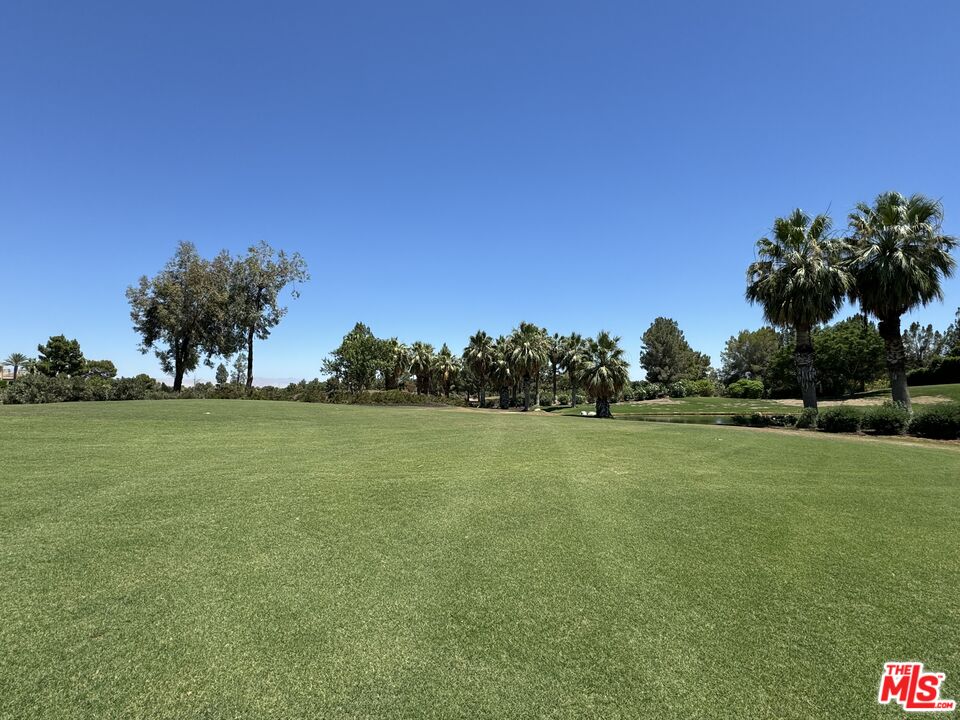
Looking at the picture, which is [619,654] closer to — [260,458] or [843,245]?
[260,458]

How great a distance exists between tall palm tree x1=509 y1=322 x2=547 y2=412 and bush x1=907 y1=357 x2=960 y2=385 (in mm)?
39644

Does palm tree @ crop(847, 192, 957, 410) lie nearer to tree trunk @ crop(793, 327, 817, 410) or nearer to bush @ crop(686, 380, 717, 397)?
tree trunk @ crop(793, 327, 817, 410)

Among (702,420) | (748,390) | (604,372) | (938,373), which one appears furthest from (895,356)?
(748,390)

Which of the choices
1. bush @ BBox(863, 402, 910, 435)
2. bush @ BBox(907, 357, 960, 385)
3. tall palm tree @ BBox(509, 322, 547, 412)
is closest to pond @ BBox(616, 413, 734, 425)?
bush @ BBox(863, 402, 910, 435)

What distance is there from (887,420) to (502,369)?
110ft

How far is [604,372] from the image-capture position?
3566 centimetres

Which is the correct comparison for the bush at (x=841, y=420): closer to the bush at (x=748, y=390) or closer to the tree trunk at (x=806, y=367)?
the tree trunk at (x=806, y=367)

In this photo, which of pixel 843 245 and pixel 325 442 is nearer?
pixel 325 442

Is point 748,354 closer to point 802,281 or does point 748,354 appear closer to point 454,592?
point 802,281

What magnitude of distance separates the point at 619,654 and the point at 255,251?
1731 inches

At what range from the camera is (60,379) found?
74.0ft

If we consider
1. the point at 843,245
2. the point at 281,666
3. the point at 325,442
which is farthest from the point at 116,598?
the point at 843,245

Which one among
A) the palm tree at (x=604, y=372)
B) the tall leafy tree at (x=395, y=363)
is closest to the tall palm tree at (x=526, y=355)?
the palm tree at (x=604, y=372)

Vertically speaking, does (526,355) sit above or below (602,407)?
above
